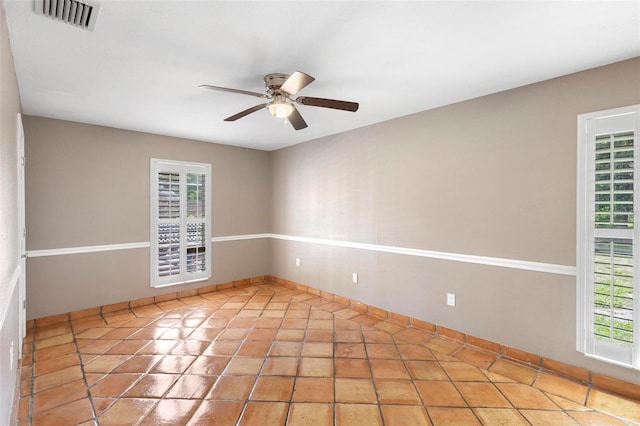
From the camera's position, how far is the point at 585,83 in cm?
236

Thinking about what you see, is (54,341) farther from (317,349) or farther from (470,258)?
(470,258)

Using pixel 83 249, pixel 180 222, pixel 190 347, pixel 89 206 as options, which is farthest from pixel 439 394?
pixel 89 206

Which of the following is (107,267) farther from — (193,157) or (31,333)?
(193,157)

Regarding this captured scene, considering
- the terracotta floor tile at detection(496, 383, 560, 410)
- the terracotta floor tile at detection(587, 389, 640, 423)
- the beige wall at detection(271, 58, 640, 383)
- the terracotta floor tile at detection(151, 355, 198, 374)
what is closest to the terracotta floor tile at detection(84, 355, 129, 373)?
the terracotta floor tile at detection(151, 355, 198, 374)

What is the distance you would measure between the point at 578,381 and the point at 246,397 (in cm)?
250

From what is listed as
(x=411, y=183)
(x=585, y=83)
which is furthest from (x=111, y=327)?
(x=585, y=83)

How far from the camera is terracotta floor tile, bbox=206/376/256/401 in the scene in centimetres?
220

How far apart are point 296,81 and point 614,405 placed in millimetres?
3044

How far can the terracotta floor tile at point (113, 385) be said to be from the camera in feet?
7.31

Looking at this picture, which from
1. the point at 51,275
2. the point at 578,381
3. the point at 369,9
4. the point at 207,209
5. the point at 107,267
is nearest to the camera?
the point at 369,9

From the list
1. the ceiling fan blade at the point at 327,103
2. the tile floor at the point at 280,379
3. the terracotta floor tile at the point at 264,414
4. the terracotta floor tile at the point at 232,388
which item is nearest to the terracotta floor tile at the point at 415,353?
the tile floor at the point at 280,379

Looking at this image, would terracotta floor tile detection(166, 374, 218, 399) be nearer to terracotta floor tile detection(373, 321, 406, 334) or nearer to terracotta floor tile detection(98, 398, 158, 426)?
terracotta floor tile detection(98, 398, 158, 426)

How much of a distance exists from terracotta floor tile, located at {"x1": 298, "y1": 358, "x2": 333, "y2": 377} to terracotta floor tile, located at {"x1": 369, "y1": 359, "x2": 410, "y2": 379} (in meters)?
0.36

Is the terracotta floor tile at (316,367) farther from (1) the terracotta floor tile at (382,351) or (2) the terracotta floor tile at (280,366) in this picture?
(1) the terracotta floor tile at (382,351)
